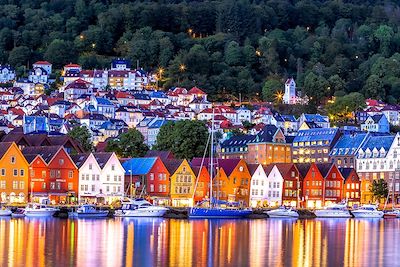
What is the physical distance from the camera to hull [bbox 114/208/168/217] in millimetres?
66688

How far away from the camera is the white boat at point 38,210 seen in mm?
64562

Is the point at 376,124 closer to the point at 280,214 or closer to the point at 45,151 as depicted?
the point at 280,214

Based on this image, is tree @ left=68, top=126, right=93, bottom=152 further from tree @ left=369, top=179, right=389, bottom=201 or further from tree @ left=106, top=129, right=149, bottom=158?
tree @ left=369, top=179, right=389, bottom=201

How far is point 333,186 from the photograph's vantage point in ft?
280

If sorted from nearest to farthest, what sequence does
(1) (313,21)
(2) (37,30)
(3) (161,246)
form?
(3) (161,246) → (2) (37,30) → (1) (313,21)

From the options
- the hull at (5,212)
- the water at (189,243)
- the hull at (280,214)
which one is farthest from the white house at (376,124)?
the hull at (5,212)

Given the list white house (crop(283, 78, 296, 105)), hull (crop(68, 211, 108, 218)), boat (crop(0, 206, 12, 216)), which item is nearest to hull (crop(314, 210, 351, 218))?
hull (crop(68, 211, 108, 218))

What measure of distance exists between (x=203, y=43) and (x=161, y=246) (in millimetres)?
130419

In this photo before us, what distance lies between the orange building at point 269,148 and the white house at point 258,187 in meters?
16.5

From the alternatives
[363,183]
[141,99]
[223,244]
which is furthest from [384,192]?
[141,99]

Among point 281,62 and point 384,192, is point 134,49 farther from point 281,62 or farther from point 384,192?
point 384,192

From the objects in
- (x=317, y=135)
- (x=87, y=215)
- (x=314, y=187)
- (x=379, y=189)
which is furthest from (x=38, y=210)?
(x=317, y=135)

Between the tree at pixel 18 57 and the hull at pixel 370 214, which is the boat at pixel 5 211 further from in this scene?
the tree at pixel 18 57

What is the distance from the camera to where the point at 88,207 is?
2623 inches
